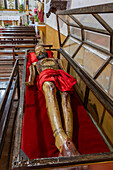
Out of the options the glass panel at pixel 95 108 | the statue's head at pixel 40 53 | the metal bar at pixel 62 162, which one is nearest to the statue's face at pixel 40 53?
the statue's head at pixel 40 53

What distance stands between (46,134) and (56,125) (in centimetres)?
20

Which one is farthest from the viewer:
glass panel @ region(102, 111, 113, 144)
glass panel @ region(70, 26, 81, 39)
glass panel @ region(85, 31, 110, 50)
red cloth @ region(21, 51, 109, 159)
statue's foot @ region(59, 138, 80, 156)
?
glass panel @ region(70, 26, 81, 39)

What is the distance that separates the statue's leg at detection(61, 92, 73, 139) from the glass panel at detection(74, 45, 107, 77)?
0.57 m

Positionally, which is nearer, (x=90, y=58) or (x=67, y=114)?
(x=67, y=114)

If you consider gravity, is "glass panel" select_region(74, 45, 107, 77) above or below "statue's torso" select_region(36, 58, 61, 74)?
above

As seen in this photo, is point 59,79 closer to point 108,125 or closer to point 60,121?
point 60,121

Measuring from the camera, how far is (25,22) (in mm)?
15242

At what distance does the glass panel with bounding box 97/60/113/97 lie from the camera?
1.61 meters

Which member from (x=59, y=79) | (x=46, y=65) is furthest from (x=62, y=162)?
(x=46, y=65)

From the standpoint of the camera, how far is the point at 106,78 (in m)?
1.69

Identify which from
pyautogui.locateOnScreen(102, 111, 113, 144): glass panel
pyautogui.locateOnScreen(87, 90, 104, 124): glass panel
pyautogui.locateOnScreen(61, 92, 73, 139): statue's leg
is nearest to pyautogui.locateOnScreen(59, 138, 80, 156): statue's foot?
pyautogui.locateOnScreen(61, 92, 73, 139): statue's leg

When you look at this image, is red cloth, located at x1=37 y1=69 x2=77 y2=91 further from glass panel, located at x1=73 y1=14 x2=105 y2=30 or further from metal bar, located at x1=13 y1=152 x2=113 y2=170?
metal bar, located at x1=13 y1=152 x2=113 y2=170

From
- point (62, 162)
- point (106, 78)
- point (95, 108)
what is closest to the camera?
point (62, 162)

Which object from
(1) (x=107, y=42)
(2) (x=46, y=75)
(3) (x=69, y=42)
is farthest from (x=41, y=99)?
(3) (x=69, y=42)
